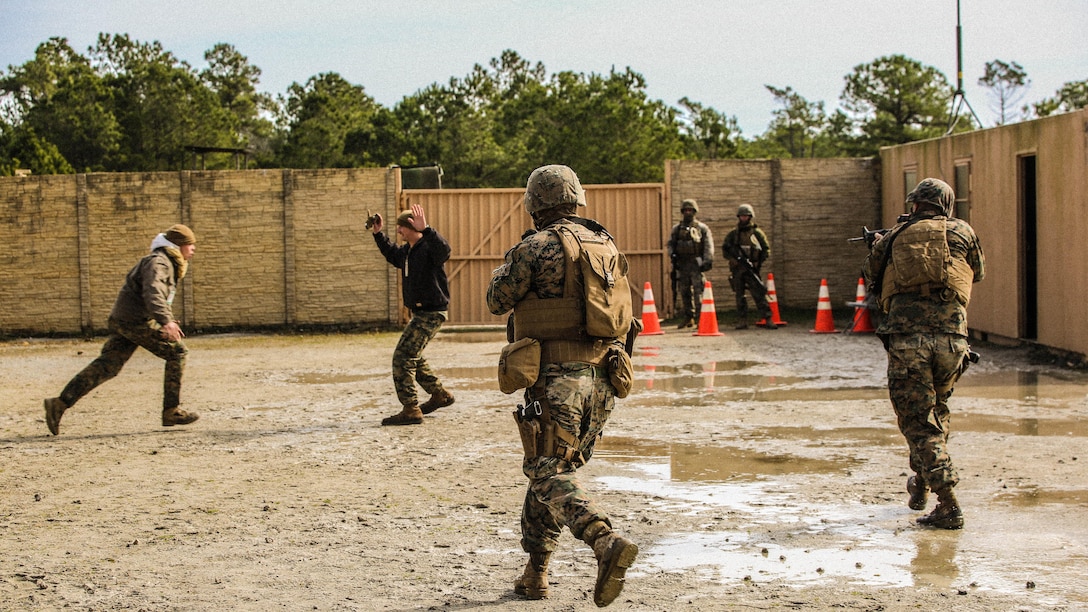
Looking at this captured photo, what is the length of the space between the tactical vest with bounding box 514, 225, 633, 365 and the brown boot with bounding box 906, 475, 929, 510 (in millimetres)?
2248

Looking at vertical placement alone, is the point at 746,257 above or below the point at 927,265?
above

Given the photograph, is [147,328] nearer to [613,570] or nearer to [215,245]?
[613,570]

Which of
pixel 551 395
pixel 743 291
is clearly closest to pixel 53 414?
pixel 551 395

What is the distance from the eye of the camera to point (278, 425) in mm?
10070

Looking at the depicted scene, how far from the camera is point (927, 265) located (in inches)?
255

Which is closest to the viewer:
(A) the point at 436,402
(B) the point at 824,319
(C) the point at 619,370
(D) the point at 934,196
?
(C) the point at 619,370

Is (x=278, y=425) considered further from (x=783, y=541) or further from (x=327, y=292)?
(x=327, y=292)

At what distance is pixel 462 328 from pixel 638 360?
593 centimetres

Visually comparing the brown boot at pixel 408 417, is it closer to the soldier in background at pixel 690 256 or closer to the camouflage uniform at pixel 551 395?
the camouflage uniform at pixel 551 395

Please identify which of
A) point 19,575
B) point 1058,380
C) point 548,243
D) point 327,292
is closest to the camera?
point 548,243

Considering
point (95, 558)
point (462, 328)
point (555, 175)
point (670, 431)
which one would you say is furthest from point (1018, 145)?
point (95, 558)

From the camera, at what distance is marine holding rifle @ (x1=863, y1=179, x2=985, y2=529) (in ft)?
21.0

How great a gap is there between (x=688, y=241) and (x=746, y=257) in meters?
0.88

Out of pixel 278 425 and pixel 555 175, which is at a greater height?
pixel 555 175
